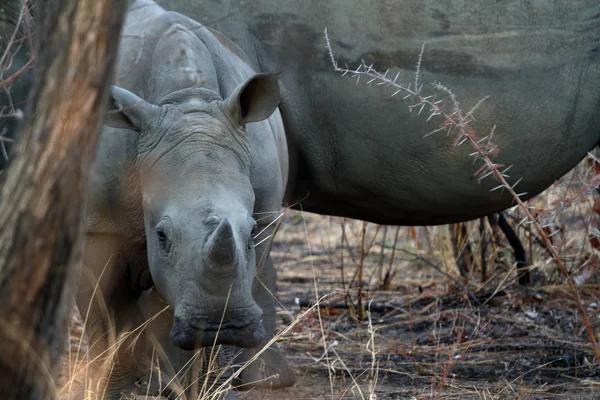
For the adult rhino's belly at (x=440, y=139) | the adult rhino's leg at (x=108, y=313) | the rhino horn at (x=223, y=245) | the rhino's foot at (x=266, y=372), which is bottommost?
the rhino's foot at (x=266, y=372)

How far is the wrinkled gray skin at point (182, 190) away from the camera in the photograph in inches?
140

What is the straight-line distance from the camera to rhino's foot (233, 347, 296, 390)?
4719mm

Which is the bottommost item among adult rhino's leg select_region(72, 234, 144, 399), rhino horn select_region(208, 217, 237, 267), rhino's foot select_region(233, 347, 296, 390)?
rhino's foot select_region(233, 347, 296, 390)

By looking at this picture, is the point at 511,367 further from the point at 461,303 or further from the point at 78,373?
the point at 78,373

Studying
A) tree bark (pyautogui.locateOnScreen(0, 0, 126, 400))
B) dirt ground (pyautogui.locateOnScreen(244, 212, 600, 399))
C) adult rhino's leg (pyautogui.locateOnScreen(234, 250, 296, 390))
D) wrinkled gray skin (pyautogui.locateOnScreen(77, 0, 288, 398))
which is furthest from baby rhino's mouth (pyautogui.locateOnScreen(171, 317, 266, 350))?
tree bark (pyautogui.locateOnScreen(0, 0, 126, 400))

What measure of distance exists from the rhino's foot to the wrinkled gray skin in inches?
13.4

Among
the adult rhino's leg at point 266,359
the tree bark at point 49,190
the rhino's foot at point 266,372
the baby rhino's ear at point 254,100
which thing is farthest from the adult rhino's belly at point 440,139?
the tree bark at point 49,190

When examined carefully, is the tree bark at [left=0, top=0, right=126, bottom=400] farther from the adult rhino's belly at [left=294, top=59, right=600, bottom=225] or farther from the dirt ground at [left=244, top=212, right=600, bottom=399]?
the adult rhino's belly at [left=294, top=59, right=600, bottom=225]

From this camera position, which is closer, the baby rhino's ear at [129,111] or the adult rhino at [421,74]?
the baby rhino's ear at [129,111]

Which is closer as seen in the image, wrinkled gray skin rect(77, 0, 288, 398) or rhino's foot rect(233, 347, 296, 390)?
wrinkled gray skin rect(77, 0, 288, 398)

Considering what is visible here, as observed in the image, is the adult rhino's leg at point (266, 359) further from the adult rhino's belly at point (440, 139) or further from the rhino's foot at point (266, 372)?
the adult rhino's belly at point (440, 139)

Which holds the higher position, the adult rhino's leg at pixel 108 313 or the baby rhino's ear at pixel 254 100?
the baby rhino's ear at pixel 254 100

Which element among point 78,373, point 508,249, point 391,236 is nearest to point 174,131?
point 78,373

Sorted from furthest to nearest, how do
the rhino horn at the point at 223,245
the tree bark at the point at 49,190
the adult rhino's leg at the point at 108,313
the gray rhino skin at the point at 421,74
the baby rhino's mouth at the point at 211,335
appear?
the gray rhino skin at the point at 421,74 < the adult rhino's leg at the point at 108,313 < the baby rhino's mouth at the point at 211,335 < the rhino horn at the point at 223,245 < the tree bark at the point at 49,190
